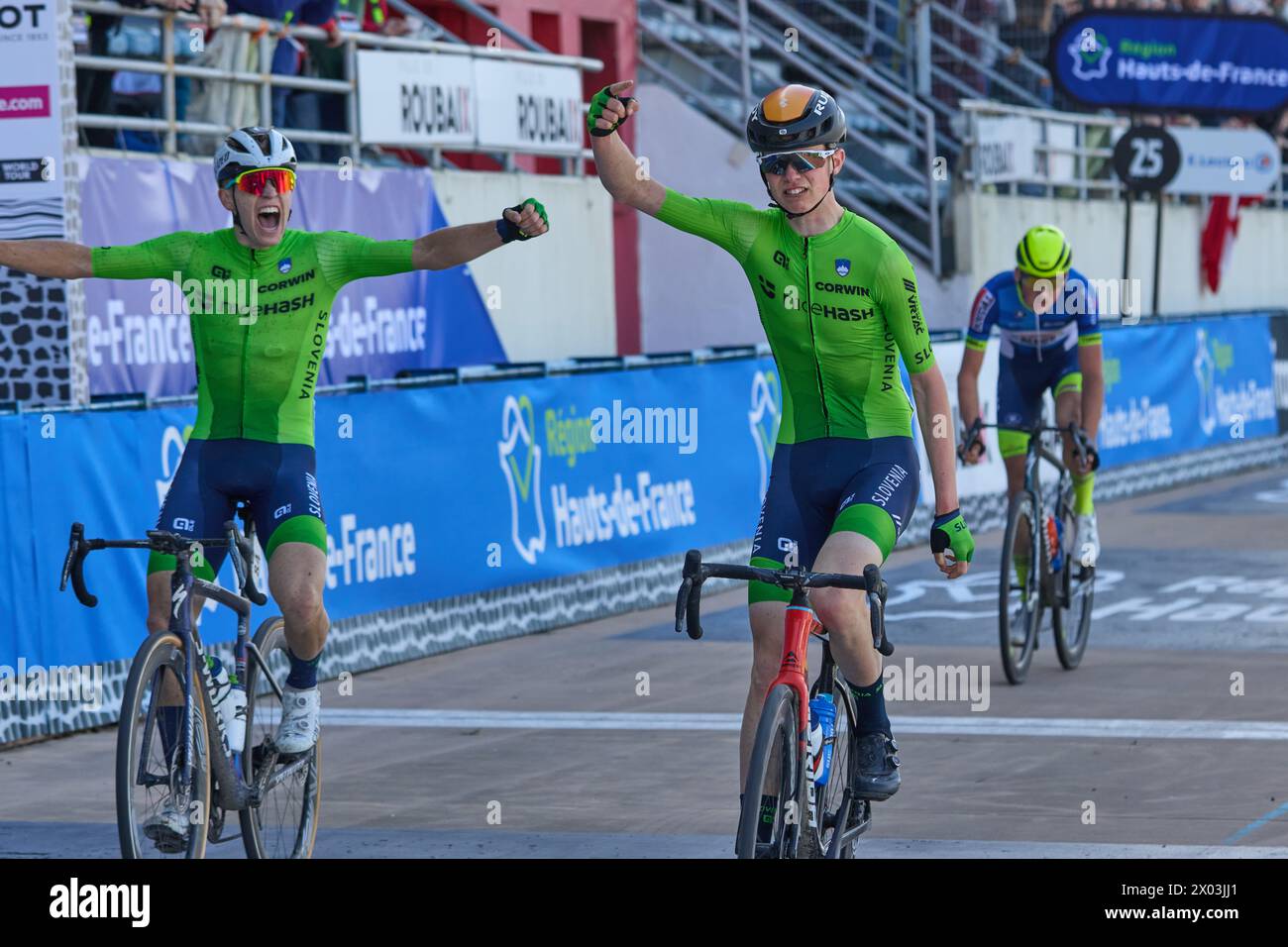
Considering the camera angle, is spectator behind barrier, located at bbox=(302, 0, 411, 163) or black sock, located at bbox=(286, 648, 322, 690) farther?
spectator behind barrier, located at bbox=(302, 0, 411, 163)

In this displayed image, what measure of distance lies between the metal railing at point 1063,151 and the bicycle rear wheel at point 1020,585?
47.2ft

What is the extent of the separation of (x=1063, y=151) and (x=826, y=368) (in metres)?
21.7

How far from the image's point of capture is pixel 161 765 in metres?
6.64

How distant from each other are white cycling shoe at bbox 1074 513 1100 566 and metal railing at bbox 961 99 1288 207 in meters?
13.8

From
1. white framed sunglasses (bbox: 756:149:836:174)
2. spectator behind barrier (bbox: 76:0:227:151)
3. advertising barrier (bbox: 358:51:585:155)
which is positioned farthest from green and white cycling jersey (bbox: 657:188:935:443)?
advertising barrier (bbox: 358:51:585:155)

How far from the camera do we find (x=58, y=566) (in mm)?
10078

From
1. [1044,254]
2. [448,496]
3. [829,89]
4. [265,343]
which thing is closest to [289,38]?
[448,496]

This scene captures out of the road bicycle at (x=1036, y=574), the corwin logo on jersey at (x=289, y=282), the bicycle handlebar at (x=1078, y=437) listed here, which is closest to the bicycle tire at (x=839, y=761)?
the corwin logo on jersey at (x=289, y=282)

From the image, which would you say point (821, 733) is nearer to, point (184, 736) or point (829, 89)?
point (184, 736)

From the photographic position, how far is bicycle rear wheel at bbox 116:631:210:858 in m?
6.48

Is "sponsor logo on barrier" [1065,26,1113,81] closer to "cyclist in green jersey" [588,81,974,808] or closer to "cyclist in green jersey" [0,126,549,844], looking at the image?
"cyclist in green jersey" [0,126,549,844]
